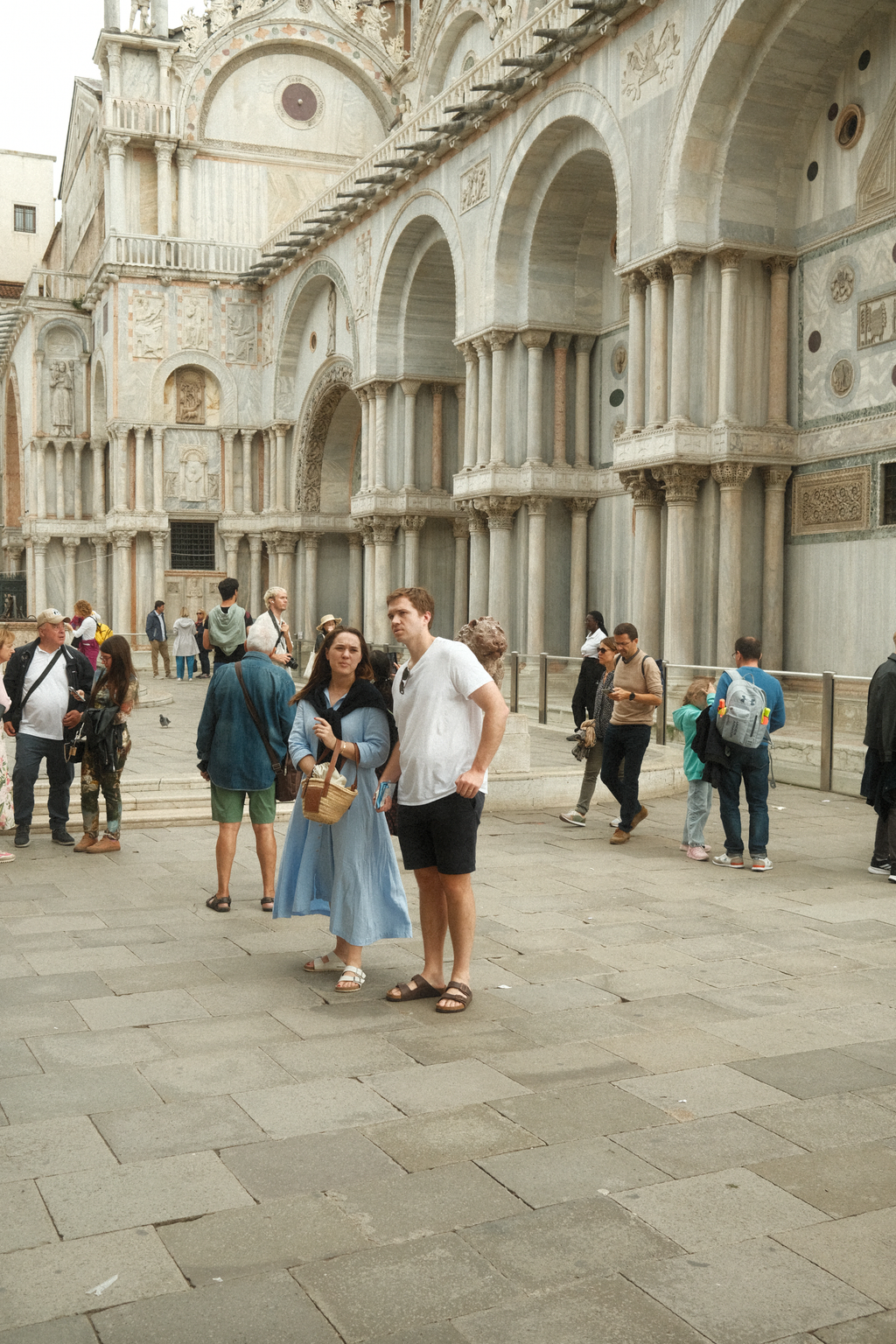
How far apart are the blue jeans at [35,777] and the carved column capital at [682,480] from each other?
925 centimetres

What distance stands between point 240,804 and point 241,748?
0.37 m

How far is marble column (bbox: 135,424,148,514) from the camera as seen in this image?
3272 centimetres

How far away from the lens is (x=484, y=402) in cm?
2155

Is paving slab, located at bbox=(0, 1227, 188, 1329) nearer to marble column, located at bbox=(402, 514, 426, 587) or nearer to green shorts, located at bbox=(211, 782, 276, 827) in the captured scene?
green shorts, located at bbox=(211, 782, 276, 827)

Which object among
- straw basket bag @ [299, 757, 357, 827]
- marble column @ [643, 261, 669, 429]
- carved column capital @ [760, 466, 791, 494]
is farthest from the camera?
marble column @ [643, 261, 669, 429]

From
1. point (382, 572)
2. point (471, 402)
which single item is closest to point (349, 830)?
point (471, 402)

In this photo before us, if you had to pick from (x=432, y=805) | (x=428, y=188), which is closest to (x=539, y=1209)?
(x=432, y=805)

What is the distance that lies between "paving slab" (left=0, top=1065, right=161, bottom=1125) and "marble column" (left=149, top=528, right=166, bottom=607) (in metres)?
29.1

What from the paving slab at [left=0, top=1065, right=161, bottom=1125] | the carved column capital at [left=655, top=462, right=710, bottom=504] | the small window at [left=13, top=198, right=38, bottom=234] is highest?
the small window at [left=13, top=198, right=38, bottom=234]

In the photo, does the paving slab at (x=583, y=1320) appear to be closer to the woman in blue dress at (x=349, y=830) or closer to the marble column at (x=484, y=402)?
the woman in blue dress at (x=349, y=830)

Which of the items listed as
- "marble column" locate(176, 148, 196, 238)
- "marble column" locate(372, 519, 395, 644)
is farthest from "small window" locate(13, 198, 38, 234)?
"marble column" locate(372, 519, 395, 644)

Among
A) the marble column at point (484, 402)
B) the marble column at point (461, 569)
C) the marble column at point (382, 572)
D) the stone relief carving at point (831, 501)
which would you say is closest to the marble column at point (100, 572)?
the marble column at point (382, 572)

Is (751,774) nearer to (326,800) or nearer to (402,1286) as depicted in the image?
(326,800)

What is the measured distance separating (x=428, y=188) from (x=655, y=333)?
8.68m
